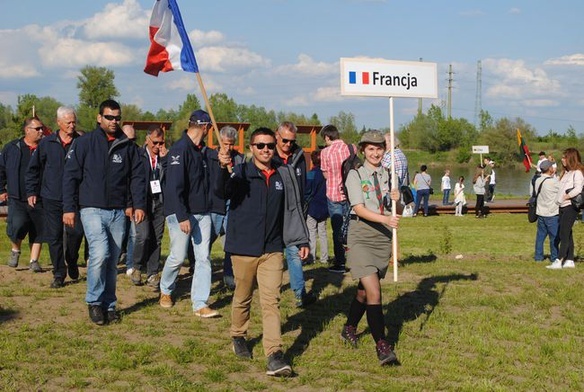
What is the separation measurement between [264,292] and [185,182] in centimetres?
204

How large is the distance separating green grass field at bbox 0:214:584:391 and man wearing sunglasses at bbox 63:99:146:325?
58cm

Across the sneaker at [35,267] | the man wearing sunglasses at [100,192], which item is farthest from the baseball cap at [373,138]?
the sneaker at [35,267]

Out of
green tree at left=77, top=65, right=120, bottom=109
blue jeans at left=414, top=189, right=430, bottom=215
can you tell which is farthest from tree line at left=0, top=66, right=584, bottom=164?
blue jeans at left=414, top=189, right=430, bottom=215

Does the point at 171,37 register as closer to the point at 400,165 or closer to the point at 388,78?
the point at 388,78

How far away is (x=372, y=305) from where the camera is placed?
6234 mm

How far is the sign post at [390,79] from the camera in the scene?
26.9 ft

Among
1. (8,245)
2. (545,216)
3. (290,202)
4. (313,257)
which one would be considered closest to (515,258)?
(545,216)

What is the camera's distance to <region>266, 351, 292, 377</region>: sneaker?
573 cm

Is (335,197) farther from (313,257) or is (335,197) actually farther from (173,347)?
(173,347)

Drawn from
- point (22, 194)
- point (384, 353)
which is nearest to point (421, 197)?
point (22, 194)

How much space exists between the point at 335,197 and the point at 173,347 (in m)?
4.59

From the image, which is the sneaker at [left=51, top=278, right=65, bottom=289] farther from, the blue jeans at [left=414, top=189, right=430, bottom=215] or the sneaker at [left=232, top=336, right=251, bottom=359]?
the blue jeans at [left=414, top=189, right=430, bottom=215]

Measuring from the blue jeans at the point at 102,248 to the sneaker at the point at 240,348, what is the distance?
174 cm

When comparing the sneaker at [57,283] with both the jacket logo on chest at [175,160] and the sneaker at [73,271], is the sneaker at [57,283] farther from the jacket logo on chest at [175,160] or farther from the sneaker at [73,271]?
the jacket logo on chest at [175,160]
